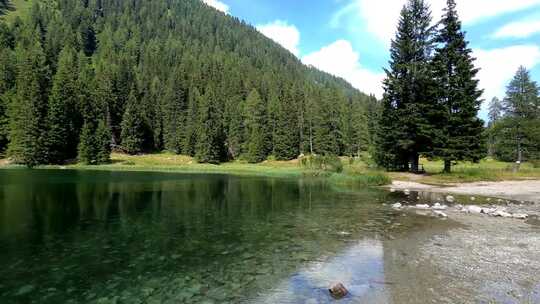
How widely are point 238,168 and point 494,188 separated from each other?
6393cm

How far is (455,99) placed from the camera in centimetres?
5284

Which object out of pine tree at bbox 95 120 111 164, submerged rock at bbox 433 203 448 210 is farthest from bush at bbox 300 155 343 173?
pine tree at bbox 95 120 111 164

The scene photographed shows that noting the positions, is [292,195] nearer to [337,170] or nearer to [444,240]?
[444,240]

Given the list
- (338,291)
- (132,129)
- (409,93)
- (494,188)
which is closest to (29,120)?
(132,129)

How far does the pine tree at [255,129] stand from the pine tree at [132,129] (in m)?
32.2

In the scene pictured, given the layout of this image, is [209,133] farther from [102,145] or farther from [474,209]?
[474,209]

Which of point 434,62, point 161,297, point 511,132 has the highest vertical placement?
point 434,62

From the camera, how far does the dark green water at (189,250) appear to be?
12.7 m

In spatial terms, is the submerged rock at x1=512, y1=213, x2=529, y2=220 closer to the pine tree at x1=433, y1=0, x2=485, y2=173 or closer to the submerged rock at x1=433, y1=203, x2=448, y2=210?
the submerged rock at x1=433, y1=203, x2=448, y2=210

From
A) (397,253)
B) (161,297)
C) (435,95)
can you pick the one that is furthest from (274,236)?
(435,95)

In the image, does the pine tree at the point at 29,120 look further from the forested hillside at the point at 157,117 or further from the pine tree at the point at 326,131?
the pine tree at the point at 326,131

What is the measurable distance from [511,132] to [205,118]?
78621mm

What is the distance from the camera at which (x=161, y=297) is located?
12172 mm

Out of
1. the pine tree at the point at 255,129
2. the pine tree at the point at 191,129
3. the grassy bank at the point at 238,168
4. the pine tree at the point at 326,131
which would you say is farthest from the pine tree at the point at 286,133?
the pine tree at the point at 191,129
